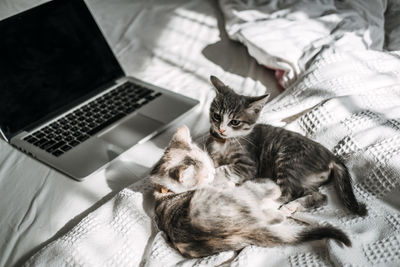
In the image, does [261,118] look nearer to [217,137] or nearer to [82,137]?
[217,137]

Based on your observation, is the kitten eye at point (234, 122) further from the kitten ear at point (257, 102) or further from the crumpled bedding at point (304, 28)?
the crumpled bedding at point (304, 28)

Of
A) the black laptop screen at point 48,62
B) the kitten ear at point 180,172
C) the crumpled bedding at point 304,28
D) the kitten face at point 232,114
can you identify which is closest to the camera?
the kitten ear at point 180,172

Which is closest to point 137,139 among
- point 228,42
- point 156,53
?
point 156,53

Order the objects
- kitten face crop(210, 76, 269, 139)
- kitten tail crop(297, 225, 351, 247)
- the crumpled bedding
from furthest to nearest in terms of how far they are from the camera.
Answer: the crumpled bedding
kitten face crop(210, 76, 269, 139)
kitten tail crop(297, 225, 351, 247)

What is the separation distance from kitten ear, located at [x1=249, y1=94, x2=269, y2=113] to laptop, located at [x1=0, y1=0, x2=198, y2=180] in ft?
0.90

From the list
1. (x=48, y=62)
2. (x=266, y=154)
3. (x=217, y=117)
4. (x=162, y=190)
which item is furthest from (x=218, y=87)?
(x=48, y=62)

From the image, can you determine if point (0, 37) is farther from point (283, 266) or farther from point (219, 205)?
point (283, 266)

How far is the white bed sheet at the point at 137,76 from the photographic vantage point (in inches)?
40.7

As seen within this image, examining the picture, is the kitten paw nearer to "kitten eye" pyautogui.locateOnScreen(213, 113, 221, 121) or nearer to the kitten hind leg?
the kitten hind leg

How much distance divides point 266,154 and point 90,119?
0.63m

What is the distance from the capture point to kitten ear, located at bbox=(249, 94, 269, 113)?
3.59ft

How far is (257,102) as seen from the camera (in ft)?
3.66

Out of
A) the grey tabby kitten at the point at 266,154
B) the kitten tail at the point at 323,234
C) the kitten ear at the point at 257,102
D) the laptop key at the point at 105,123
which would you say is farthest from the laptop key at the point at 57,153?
the kitten tail at the point at 323,234

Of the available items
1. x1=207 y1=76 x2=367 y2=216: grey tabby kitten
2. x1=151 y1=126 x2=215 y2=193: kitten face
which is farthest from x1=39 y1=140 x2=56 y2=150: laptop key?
x1=207 y1=76 x2=367 y2=216: grey tabby kitten
